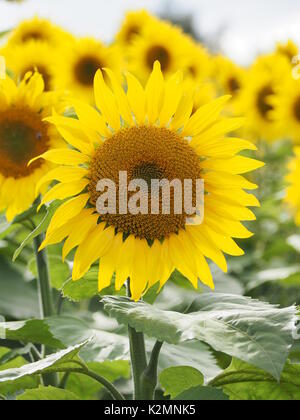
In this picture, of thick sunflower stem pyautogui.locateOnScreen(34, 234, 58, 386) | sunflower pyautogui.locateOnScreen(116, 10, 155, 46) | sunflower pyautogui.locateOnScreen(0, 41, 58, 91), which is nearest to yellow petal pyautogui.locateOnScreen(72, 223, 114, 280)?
thick sunflower stem pyautogui.locateOnScreen(34, 234, 58, 386)

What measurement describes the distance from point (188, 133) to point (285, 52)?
2.60 meters

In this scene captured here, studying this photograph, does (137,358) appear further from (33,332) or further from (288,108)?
(288,108)

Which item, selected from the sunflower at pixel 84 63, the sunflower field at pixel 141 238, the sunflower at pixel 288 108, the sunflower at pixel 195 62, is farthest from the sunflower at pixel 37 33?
the sunflower field at pixel 141 238

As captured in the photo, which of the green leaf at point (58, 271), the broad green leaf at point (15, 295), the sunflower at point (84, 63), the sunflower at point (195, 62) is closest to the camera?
the green leaf at point (58, 271)

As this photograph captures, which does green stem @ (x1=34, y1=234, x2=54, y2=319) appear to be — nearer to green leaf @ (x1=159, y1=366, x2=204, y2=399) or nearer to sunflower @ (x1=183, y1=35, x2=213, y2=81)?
green leaf @ (x1=159, y1=366, x2=204, y2=399)

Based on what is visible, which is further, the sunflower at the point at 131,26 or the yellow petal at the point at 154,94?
the sunflower at the point at 131,26

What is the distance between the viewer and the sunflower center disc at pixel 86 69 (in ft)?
8.98

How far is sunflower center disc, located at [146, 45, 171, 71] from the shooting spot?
124 inches

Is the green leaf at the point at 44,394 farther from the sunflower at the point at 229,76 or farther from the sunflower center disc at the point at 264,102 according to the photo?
the sunflower at the point at 229,76

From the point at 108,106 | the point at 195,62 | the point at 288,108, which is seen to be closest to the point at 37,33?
the point at 195,62

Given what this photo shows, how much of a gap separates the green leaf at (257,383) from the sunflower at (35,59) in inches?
60.9

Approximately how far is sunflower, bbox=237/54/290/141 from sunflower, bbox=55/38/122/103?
0.92m

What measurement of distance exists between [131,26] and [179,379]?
255 centimetres
